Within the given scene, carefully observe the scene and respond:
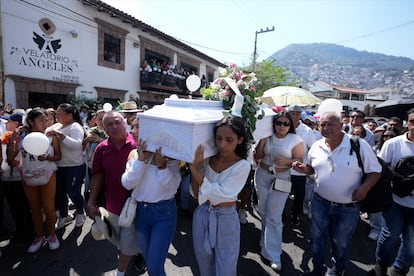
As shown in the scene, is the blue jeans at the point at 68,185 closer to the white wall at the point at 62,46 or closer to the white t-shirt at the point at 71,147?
the white t-shirt at the point at 71,147

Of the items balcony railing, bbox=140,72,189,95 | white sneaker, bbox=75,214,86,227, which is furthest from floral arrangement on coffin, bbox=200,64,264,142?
balcony railing, bbox=140,72,189,95

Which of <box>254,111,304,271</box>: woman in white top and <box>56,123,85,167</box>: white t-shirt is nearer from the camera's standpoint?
<box>254,111,304,271</box>: woman in white top

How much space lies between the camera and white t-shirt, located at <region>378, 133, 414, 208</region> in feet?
→ 8.71

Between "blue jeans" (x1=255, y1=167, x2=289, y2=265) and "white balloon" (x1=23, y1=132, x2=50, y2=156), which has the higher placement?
"white balloon" (x1=23, y1=132, x2=50, y2=156)

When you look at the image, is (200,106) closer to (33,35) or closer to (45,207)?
(45,207)

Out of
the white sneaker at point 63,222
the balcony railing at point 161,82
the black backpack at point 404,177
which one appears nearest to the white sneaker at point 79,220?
the white sneaker at point 63,222

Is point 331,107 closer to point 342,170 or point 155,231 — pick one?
point 342,170

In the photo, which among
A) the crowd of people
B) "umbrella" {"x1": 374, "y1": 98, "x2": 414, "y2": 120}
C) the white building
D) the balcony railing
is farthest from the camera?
the balcony railing

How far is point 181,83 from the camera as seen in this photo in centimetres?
1595

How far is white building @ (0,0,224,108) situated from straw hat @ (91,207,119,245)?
808cm

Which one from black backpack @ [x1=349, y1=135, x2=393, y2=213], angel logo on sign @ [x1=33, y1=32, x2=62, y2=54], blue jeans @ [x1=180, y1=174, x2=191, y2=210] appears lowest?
blue jeans @ [x1=180, y1=174, x2=191, y2=210]

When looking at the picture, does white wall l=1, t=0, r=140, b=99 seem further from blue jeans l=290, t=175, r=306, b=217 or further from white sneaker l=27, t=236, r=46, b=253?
blue jeans l=290, t=175, r=306, b=217

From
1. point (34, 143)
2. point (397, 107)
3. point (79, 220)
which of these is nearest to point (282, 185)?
point (34, 143)

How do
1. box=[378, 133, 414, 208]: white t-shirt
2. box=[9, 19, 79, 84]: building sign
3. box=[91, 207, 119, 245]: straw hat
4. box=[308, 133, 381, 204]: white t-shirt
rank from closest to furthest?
box=[91, 207, 119, 245]: straw hat
box=[308, 133, 381, 204]: white t-shirt
box=[378, 133, 414, 208]: white t-shirt
box=[9, 19, 79, 84]: building sign
